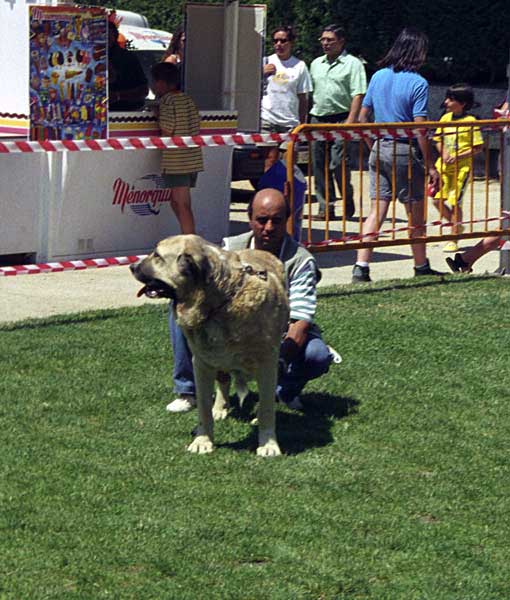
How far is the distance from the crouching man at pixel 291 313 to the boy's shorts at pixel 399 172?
12.7 feet

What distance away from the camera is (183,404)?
6.89 metres

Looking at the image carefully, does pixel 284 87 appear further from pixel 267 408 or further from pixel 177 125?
pixel 267 408

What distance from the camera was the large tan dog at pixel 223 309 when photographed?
560 centimetres

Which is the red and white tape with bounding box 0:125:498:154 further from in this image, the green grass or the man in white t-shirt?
the man in white t-shirt

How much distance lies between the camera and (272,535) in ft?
17.1

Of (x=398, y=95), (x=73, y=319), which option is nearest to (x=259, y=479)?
(x=73, y=319)

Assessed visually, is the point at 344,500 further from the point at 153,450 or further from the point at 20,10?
the point at 20,10

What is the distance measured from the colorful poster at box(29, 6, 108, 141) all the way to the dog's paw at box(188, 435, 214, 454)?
4.75m

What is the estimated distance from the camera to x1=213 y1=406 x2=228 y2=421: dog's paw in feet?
22.1

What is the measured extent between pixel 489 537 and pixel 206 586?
1201 millimetres

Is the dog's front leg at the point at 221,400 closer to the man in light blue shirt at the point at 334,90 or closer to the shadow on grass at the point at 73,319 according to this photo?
the shadow on grass at the point at 73,319

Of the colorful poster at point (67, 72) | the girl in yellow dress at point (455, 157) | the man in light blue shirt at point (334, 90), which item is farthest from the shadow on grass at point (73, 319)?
the man in light blue shirt at point (334, 90)

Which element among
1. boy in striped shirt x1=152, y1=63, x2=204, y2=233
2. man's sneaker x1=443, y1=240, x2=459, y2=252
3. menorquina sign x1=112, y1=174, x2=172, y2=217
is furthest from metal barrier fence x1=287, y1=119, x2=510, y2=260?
menorquina sign x1=112, y1=174, x2=172, y2=217

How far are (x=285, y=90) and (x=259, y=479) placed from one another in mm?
8715
